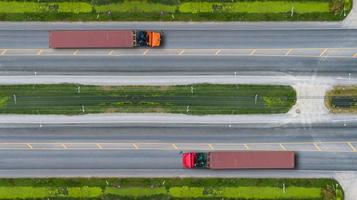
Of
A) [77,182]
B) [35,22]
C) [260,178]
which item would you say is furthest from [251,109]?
[35,22]

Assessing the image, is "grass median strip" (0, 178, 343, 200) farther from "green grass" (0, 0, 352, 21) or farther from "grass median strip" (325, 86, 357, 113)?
"green grass" (0, 0, 352, 21)

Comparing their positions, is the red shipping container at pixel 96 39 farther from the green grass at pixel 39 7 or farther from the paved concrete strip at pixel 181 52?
the green grass at pixel 39 7

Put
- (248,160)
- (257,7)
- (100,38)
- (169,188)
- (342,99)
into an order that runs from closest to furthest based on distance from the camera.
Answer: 1. (248,160)
2. (169,188)
3. (100,38)
4. (342,99)
5. (257,7)

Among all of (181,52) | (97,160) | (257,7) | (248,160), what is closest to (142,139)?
→ (97,160)

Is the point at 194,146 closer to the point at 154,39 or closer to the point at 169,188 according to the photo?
the point at 169,188

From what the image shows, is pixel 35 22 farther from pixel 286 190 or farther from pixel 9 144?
pixel 286 190

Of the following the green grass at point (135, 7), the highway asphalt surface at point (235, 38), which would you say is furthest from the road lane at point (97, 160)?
the green grass at point (135, 7)
